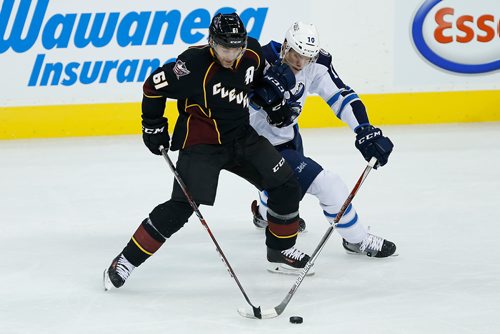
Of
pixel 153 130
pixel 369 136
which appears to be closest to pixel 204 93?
pixel 153 130

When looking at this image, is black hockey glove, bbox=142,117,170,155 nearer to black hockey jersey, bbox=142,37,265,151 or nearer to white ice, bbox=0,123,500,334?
black hockey jersey, bbox=142,37,265,151

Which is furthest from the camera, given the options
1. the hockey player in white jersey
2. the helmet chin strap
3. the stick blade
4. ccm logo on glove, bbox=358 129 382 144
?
the hockey player in white jersey

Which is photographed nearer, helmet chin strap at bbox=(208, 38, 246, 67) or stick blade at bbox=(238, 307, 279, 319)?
stick blade at bbox=(238, 307, 279, 319)

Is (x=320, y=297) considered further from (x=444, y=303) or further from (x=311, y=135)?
(x=311, y=135)

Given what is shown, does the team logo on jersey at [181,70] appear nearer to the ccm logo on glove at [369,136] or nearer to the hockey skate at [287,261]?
the ccm logo on glove at [369,136]

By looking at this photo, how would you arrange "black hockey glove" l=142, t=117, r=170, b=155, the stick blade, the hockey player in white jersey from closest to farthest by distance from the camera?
→ the stick blade, "black hockey glove" l=142, t=117, r=170, b=155, the hockey player in white jersey

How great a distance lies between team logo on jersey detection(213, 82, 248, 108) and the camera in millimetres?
3203

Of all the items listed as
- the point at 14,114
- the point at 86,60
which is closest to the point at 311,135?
the point at 86,60

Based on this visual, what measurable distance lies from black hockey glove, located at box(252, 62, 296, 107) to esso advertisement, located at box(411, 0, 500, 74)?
361cm

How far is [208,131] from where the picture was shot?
3.28 meters

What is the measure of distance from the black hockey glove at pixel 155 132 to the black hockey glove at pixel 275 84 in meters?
0.39

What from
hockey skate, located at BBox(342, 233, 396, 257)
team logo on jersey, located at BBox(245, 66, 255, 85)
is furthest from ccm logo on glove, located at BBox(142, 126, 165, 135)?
hockey skate, located at BBox(342, 233, 396, 257)

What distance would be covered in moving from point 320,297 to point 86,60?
386cm

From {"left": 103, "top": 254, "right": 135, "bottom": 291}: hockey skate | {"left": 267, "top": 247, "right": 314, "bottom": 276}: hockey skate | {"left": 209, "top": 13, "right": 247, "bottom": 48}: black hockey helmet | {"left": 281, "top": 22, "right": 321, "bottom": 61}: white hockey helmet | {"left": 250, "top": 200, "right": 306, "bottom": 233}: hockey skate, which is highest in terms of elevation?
{"left": 209, "top": 13, "right": 247, "bottom": 48}: black hockey helmet
